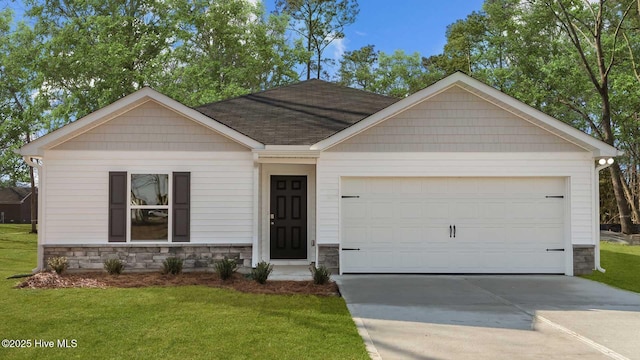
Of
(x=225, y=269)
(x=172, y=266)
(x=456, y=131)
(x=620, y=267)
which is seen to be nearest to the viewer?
(x=225, y=269)

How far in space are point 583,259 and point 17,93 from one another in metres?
32.4

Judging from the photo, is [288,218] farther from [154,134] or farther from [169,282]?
[154,134]

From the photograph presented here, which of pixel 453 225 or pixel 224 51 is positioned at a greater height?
pixel 224 51

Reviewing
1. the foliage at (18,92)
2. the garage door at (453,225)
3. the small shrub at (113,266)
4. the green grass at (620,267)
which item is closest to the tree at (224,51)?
the foliage at (18,92)

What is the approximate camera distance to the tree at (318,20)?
30172 millimetres

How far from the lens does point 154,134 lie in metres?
9.75

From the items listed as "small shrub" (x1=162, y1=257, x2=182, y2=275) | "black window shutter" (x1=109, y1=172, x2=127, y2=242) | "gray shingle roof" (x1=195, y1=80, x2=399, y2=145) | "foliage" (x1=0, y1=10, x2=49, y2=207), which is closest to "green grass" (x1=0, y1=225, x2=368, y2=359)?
"small shrub" (x1=162, y1=257, x2=182, y2=275)

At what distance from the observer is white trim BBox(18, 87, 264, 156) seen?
930 centimetres

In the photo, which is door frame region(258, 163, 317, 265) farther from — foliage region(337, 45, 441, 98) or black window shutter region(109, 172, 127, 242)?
foliage region(337, 45, 441, 98)

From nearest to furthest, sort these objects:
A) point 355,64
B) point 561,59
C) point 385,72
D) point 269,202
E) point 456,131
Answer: point 456,131, point 269,202, point 561,59, point 385,72, point 355,64

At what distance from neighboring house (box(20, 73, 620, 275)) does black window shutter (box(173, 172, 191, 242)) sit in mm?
22

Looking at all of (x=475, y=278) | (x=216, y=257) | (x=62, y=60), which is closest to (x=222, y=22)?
(x=62, y=60)

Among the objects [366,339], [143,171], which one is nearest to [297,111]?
[143,171]

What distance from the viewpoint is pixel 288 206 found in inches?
427
